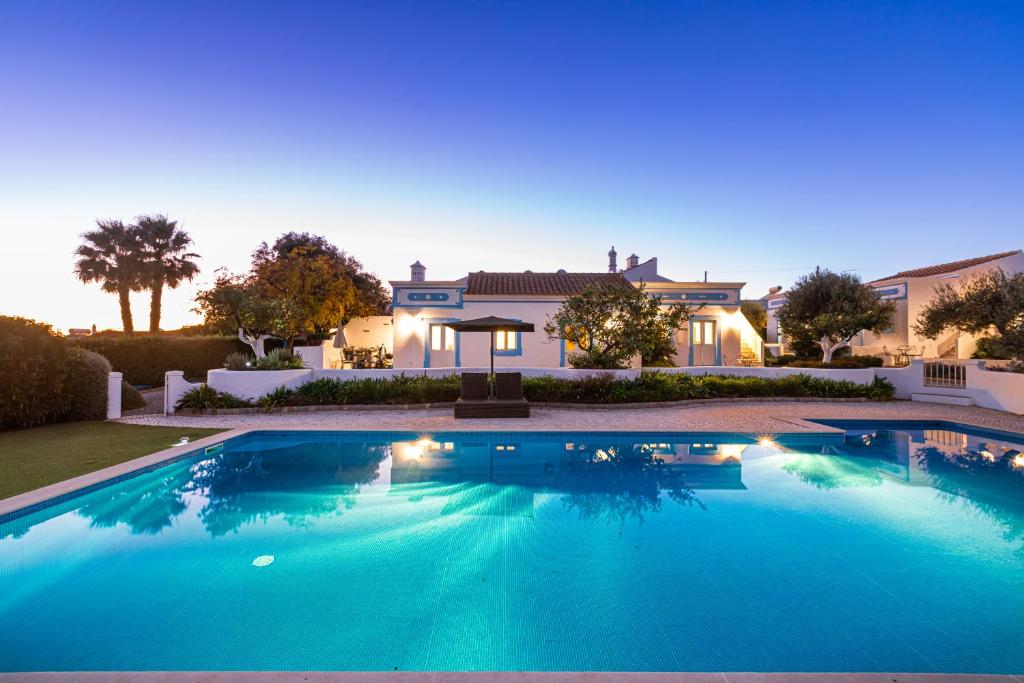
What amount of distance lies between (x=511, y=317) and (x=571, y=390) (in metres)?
7.11

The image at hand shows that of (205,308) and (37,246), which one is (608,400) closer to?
(205,308)

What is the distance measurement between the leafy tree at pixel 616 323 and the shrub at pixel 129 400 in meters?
12.2

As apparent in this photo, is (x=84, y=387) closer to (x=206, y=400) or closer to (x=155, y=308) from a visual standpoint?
(x=206, y=400)

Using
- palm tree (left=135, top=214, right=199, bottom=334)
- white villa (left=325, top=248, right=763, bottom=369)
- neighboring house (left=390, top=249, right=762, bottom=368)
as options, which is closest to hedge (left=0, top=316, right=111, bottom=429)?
white villa (left=325, top=248, right=763, bottom=369)

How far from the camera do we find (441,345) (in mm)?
19203

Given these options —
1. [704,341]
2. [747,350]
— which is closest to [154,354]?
[704,341]

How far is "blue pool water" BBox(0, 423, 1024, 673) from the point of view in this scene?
296cm

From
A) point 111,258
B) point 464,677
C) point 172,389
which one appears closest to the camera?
point 464,677

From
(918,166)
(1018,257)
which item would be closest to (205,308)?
(918,166)

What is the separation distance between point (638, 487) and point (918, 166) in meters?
20.1

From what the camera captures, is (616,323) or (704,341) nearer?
(616,323)

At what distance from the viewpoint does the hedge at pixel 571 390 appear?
488 inches

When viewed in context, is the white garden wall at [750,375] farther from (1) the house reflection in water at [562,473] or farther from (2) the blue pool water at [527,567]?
(1) the house reflection in water at [562,473]

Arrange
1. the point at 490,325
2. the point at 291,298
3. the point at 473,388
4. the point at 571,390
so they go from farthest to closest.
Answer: the point at 291,298 → the point at 571,390 → the point at 490,325 → the point at 473,388
